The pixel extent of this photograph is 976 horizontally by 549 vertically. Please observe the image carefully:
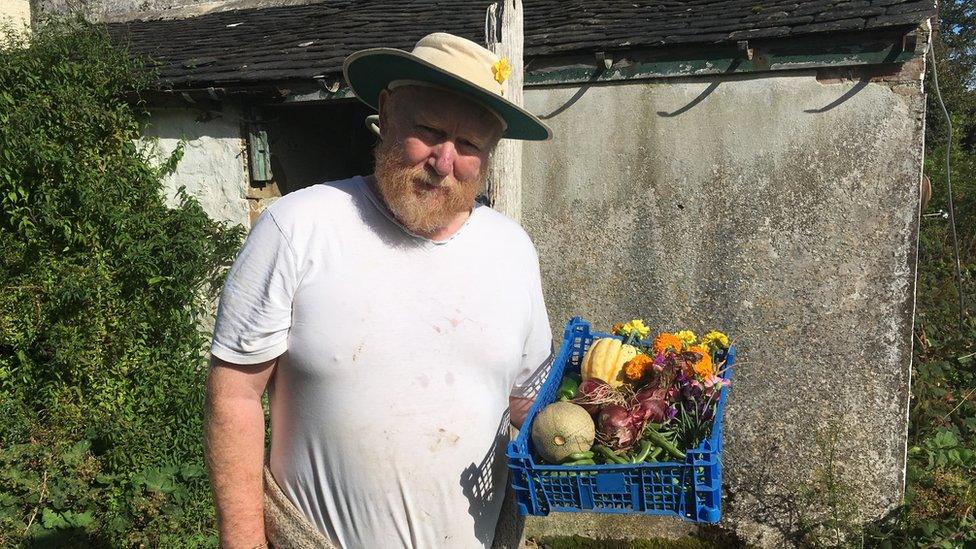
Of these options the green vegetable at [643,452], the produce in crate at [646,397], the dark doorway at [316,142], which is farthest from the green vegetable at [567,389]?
the dark doorway at [316,142]

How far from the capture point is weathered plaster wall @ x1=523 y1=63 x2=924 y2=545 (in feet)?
15.2

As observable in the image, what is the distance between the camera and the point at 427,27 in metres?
5.99

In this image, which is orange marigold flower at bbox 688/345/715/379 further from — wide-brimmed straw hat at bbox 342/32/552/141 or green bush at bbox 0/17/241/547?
green bush at bbox 0/17/241/547

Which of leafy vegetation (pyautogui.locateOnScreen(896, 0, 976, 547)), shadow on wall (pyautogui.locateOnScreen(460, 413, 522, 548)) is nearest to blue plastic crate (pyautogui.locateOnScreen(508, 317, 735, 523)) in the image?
shadow on wall (pyautogui.locateOnScreen(460, 413, 522, 548))

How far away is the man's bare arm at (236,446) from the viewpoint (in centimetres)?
200

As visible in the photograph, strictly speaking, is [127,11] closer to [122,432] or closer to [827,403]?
[122,432]

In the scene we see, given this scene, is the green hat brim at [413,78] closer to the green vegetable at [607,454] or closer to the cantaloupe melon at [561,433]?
the cantaloupe melon at [561,433]

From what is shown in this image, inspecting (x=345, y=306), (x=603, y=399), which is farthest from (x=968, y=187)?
(x=345, y=306)

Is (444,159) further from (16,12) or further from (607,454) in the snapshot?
(16,12)

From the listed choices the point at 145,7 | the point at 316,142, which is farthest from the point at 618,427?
the point at 145,7

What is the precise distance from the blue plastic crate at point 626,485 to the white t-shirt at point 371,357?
19 cm

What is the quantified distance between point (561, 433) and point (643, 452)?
0.76 feet

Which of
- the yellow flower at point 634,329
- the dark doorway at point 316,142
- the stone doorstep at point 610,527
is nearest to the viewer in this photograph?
the yellow flower at point 634,329

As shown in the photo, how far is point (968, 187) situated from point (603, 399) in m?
8.96
